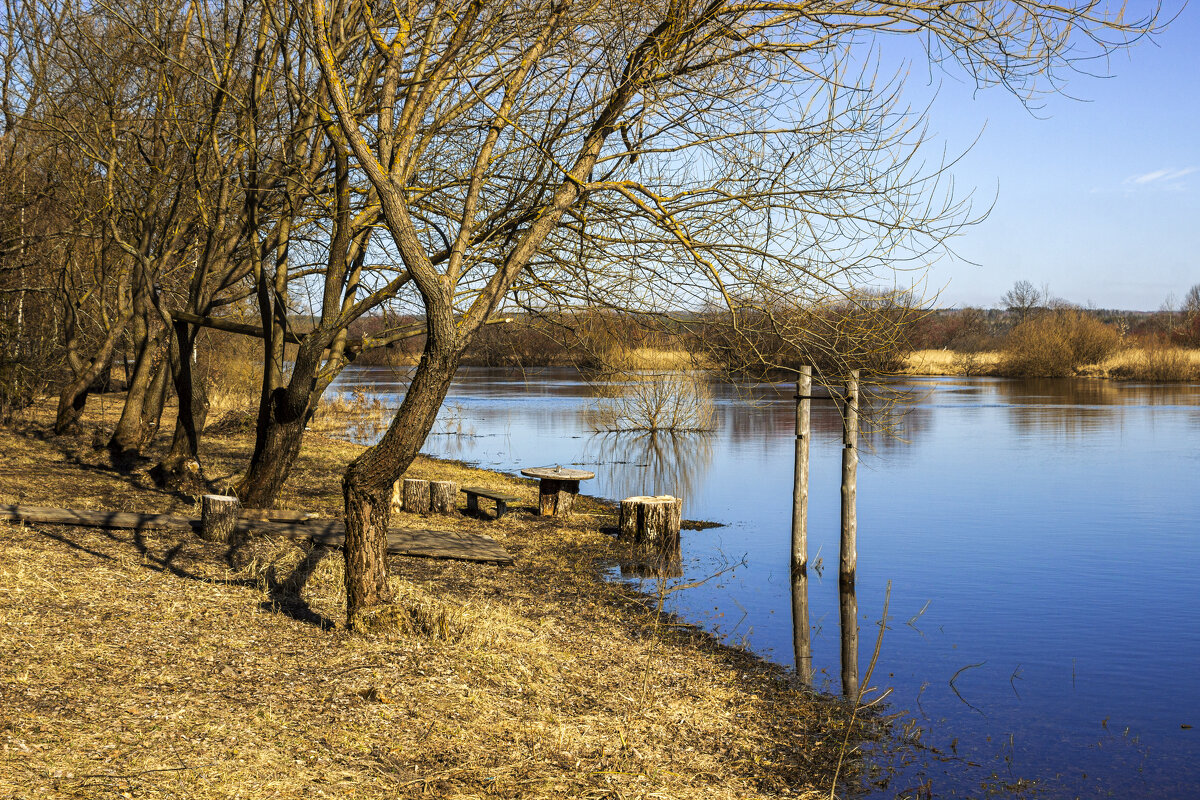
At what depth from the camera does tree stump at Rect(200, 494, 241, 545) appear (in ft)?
28.2

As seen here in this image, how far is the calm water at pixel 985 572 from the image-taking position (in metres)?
6.68

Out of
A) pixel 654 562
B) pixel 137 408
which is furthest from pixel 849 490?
pixel 137 408

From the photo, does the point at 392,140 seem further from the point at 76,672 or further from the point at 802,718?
the point at 802,718

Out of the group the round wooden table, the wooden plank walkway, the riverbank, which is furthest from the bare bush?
the riverbank

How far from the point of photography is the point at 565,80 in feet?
25.7

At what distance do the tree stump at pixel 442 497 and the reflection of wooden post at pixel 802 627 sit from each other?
4.62 metres

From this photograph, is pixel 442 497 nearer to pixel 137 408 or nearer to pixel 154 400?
→ pixel 154 400

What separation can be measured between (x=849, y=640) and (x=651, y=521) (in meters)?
3.33

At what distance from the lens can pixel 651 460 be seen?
2219 cm

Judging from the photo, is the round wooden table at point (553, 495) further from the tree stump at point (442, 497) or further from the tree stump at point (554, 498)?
the tree stump at point (442, 497)

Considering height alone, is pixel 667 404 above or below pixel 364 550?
above

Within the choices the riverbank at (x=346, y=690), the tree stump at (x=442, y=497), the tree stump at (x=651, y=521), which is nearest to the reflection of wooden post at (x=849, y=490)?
the tree stump at (x=651, y=521)

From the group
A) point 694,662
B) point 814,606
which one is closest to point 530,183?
point 694,662

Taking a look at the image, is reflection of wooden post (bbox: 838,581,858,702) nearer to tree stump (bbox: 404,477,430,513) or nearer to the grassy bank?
tree stump (bbox: 404,477,430,513)
